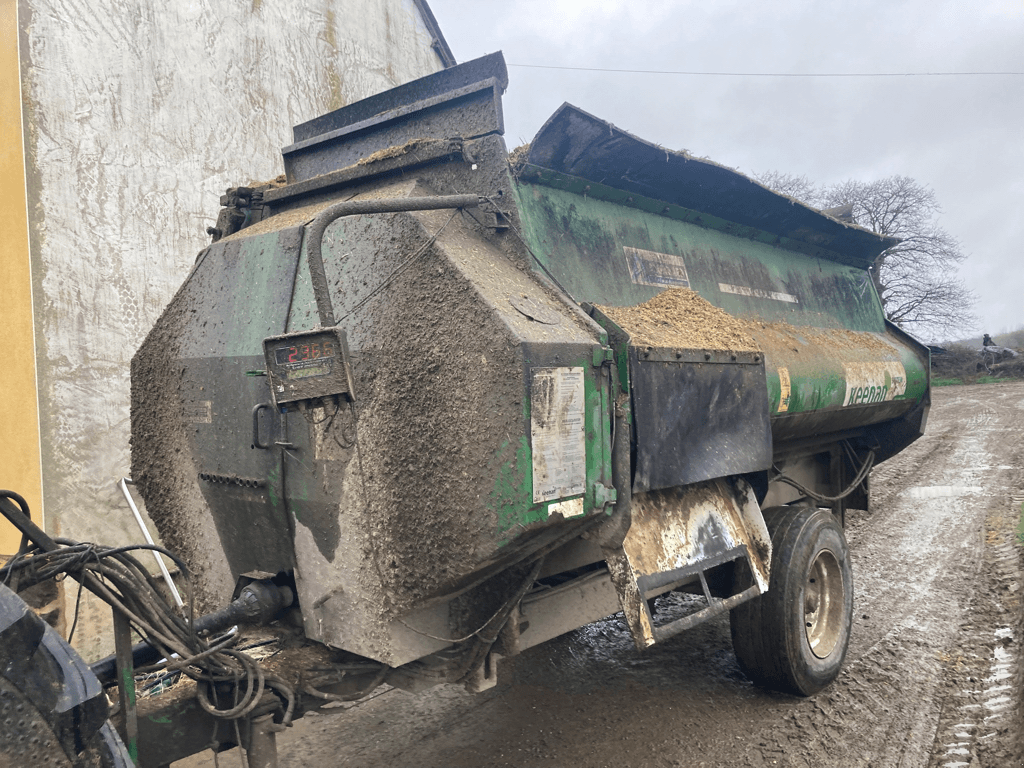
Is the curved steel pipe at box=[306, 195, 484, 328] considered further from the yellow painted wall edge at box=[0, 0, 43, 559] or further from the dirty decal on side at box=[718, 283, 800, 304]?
the yellow painted wall edge at box=[0, 0, 43, 559]

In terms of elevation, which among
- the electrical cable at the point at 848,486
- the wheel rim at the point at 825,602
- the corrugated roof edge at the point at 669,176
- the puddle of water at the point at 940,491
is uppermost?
the corrugated roof edge at the point at 669,176

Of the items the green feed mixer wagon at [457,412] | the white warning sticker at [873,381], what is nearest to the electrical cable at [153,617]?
the green feed mixer wagon at [457,412]

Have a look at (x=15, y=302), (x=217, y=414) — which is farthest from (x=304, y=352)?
(x=15, y=302)

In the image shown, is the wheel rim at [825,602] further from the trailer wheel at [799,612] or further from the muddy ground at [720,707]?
the muddy ground at [720,707]

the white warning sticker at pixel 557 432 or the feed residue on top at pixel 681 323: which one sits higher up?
the feed residue on top at pixel 681 323

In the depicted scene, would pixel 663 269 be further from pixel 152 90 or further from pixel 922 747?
pixel 152 90

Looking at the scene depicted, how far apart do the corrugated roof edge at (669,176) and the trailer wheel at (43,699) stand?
2.40 m

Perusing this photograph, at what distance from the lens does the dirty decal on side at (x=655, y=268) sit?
155 inches

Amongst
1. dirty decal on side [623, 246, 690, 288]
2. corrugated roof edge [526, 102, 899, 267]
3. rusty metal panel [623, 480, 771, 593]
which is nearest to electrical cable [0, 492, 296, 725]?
rusty metal panel [623, 480, 771, 593]

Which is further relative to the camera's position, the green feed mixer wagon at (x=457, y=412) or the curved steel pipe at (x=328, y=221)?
the green feed mixer wagon at (x=457, y=412)

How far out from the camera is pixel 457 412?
8.65ft

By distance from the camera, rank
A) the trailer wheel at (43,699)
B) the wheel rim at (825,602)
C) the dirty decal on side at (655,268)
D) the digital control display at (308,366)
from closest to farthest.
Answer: the trailer wheel at (43,699)
the digital control display at (308,366)
the dirty decal on side at (655,268)
the wheel rim at (825,602)

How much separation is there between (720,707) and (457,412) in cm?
262

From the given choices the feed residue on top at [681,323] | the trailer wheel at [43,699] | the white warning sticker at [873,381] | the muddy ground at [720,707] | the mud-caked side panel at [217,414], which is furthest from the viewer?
the white warning sticker at [873,381]
